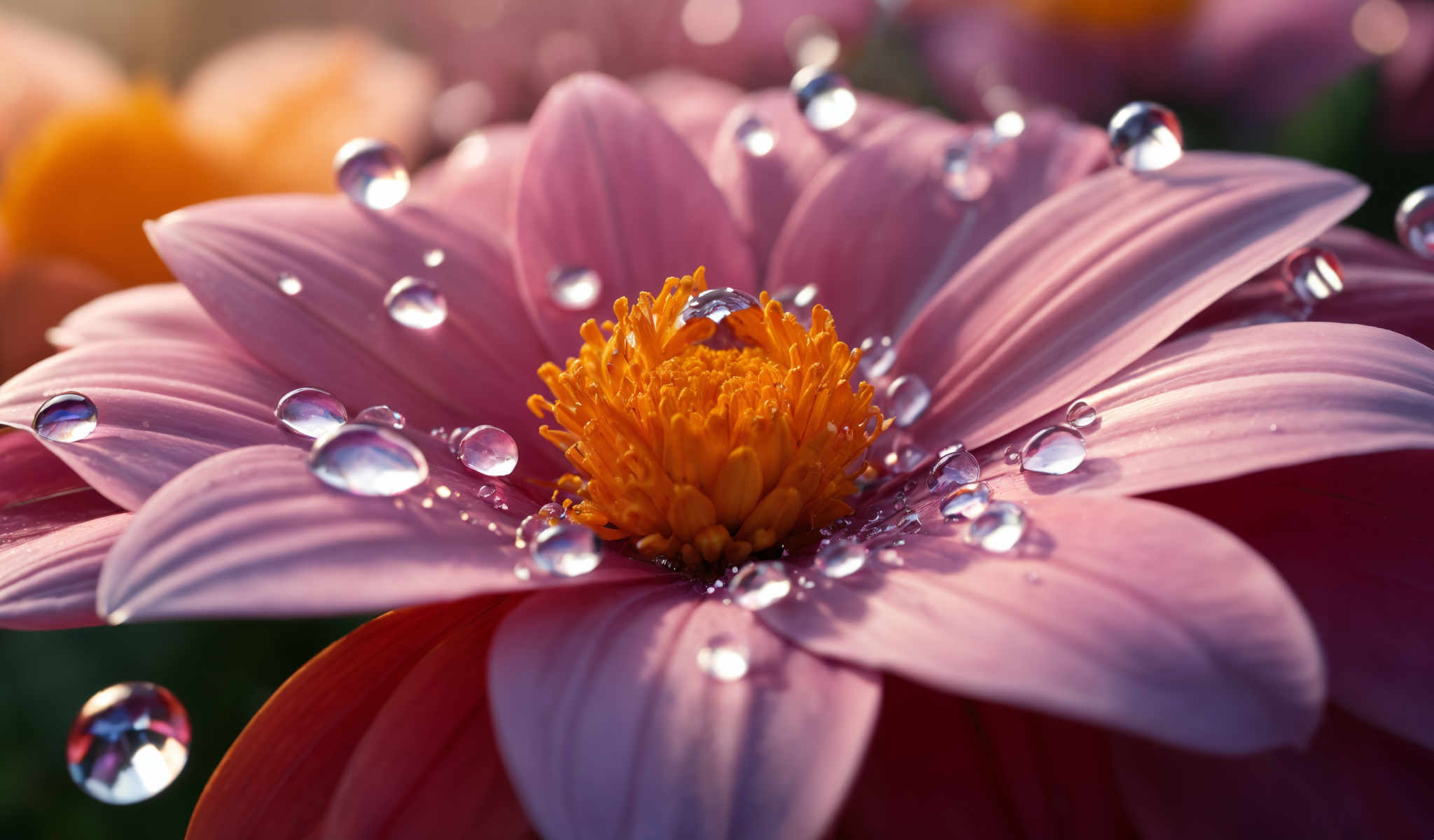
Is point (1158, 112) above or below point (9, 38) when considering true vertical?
below

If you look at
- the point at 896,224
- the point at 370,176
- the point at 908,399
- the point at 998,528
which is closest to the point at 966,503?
the point at 998,528

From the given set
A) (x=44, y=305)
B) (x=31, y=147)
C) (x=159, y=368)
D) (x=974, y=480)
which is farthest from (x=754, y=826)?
(x=31, y=147)

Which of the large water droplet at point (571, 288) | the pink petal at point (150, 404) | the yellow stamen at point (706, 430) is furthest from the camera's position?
the large water droplet at point (571, 288)

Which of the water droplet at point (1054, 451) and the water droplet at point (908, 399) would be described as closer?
the water droplet at point (1054, 451)

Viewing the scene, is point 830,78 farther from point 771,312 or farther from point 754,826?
point 754,826

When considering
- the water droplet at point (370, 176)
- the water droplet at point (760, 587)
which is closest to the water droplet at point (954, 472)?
the water droplet at point (760, 587)

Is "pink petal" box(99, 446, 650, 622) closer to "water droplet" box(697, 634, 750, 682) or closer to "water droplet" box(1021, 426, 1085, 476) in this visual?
"water droplet" box(697, 634, 750, 682)

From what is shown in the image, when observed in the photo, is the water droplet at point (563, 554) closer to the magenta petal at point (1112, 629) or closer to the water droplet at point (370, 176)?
the magenta petal at point (1112, 629)
